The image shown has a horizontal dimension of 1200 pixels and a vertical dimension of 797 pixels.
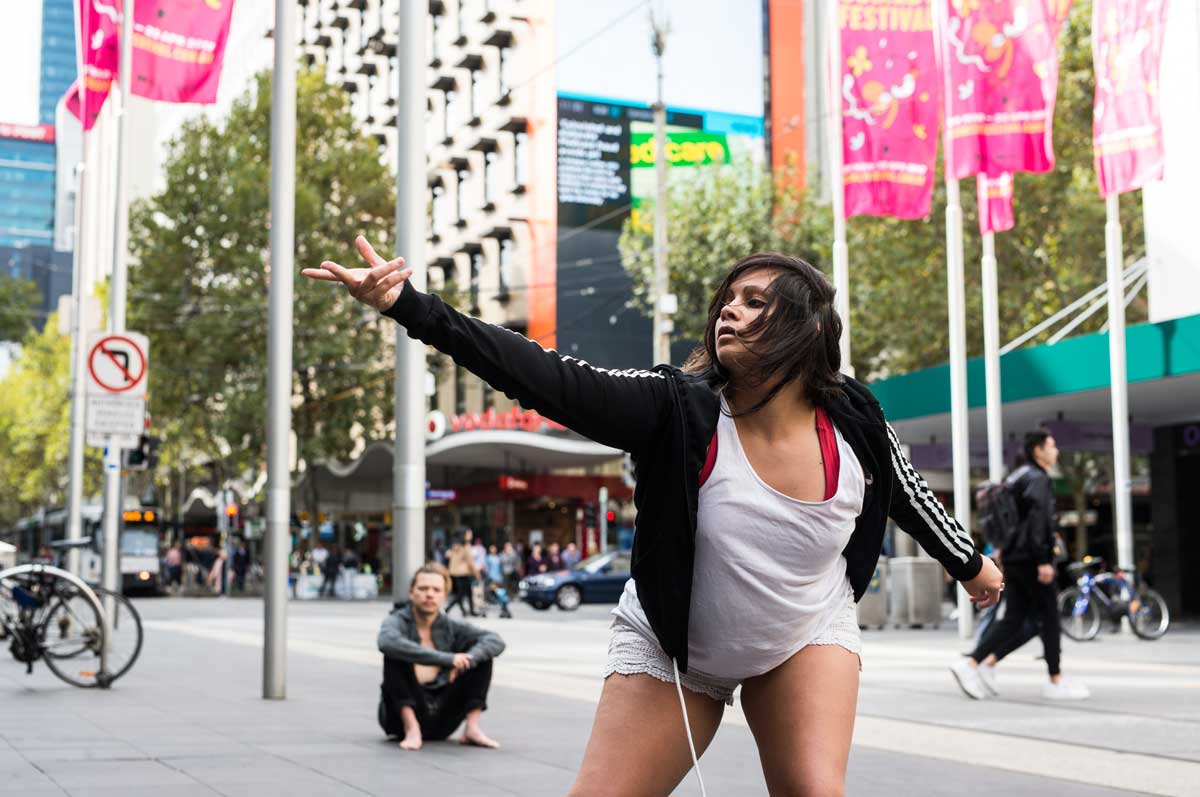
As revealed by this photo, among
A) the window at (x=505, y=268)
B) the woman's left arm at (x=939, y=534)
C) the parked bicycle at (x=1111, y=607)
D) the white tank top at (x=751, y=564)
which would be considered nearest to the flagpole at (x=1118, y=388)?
the parked bicycle at (x=1111, y=607)

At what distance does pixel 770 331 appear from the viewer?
3322mm

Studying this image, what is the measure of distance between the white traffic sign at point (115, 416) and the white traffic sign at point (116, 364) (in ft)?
0.18

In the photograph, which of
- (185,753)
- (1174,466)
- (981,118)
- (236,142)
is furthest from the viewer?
(236,142)

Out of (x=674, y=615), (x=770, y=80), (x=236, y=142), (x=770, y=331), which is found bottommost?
(x=674, y=615)

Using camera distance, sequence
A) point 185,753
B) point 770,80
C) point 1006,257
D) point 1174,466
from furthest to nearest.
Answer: point 770,80 < point 1006,257 < point 1174,466 < point 185,753

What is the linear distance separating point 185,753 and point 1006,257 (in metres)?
33.3

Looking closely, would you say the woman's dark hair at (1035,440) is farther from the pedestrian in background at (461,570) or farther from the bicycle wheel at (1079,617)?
the pedestrian in background at (461,570)

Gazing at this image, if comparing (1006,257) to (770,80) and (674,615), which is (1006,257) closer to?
(770,80)

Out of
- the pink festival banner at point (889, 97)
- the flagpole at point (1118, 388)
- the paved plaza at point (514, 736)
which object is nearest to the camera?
the paved plaza at point (514, 736)

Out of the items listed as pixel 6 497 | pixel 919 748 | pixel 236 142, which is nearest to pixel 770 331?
pixel 919 748

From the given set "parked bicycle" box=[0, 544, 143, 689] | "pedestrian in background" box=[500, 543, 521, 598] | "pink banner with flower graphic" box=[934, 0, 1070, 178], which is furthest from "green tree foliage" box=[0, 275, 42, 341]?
"parked bicycle" box=[0, 544, 143, 689]

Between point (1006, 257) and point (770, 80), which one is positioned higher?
point (770, 80)

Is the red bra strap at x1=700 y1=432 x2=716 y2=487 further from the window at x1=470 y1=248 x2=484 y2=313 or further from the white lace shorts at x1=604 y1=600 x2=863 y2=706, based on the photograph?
the window at x1=470 y1=248 x2=484 y2=313

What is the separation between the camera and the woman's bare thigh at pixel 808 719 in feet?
10.8
